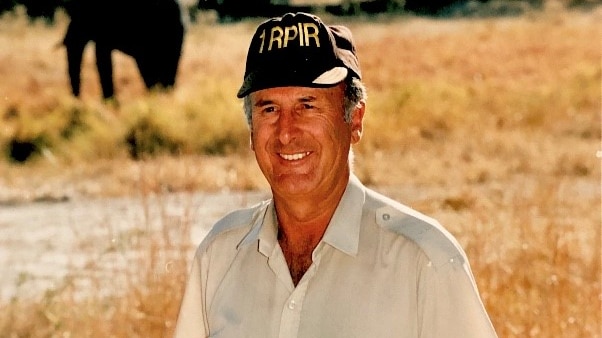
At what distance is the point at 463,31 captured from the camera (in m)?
23.6

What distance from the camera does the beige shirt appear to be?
2186 millimetres

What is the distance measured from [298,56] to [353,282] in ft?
1.55

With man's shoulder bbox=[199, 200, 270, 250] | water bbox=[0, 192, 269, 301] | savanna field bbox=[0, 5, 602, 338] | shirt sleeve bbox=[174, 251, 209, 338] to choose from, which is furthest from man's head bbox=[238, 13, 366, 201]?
water bbox=[0, 192, 269, 301]

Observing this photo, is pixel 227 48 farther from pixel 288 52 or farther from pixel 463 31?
pixel 288 52

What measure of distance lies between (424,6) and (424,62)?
404 inches

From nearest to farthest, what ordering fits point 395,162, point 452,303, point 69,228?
point 452,303
point 69,228
point 395,162

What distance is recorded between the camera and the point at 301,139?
2.46m

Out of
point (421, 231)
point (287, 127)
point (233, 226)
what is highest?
point (287, 127)

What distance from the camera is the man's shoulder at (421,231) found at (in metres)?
2.19

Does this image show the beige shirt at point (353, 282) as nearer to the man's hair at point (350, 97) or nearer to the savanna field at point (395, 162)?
the man's hair at point (350, 97)

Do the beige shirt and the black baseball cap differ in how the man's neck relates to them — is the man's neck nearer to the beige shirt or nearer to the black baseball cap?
the beige shirt

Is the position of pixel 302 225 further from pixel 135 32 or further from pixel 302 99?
pixel 135 32

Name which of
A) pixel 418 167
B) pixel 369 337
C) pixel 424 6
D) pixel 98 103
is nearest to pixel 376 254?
pixel 369 337

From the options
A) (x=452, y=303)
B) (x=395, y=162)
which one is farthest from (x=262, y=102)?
(x=395, y=162)
